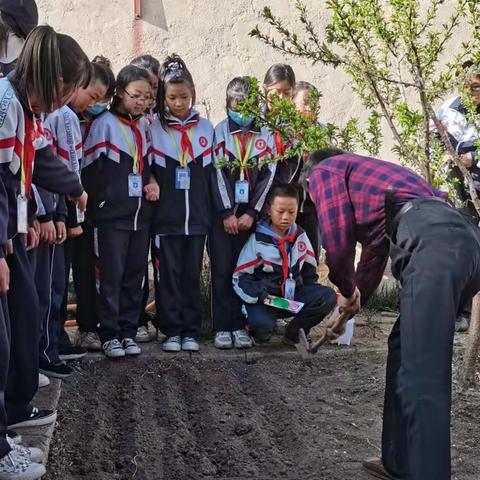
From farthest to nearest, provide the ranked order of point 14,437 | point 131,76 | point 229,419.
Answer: point 131,76
point 229,419
point 14,437

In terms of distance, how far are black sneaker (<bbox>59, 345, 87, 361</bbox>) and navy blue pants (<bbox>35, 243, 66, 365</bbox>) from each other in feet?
0.29

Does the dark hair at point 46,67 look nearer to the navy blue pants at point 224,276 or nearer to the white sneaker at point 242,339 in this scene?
the navy blue pants at point 224,276

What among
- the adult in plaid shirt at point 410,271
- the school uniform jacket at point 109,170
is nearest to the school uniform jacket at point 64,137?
the school uniform jacket at point 109,170

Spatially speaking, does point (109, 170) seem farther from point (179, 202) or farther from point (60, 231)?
point (60, 231)

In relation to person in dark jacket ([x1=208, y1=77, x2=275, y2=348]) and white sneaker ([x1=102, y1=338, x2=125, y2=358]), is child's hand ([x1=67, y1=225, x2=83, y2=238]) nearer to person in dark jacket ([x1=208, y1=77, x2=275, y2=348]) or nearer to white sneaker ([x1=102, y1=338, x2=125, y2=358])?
white sneaker ([x1=102, y1=338, x2=125, y2=358])

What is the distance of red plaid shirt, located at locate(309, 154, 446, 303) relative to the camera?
11.5ft

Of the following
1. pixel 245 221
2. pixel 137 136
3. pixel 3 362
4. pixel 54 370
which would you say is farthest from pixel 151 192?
pixel 3 362

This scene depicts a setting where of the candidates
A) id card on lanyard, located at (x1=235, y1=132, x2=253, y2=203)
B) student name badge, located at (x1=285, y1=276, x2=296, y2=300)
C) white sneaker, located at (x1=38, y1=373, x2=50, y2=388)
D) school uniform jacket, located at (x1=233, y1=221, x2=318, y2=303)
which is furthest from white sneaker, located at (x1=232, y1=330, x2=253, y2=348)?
white sneaker, located at (x1=38, y1=373, x2=50, y2=388)

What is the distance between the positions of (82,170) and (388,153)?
142 inches

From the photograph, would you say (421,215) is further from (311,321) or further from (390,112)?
(311,321)

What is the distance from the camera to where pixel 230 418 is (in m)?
4.33

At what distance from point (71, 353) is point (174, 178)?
1326 millimetres

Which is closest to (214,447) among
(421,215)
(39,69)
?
(421,215)

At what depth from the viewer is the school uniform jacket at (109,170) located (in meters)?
5.04
